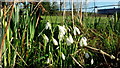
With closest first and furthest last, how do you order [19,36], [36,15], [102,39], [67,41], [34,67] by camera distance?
[67,41] → [34,67] → [19,36] → [102,39] → [36,15]

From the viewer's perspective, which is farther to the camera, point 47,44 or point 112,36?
point 112,36

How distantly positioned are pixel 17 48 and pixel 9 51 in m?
0.06

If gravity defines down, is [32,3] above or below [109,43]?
above

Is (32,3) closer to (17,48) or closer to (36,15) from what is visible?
(36,15)

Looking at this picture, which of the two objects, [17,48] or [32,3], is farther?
[32,3]

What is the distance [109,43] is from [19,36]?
0.56 metres

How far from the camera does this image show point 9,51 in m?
1.46

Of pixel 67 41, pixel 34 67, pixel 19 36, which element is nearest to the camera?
pixel 67 41

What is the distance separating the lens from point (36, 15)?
1792mm

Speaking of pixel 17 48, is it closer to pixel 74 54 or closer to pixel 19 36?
pixel 19 36

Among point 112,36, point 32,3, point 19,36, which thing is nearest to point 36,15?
point 32,3

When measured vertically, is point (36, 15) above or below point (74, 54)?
above

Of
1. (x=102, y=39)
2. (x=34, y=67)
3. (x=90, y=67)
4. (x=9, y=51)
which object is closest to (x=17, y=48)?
(x=9, y=51)

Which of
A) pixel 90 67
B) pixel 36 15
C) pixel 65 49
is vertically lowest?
pixel 90 67
